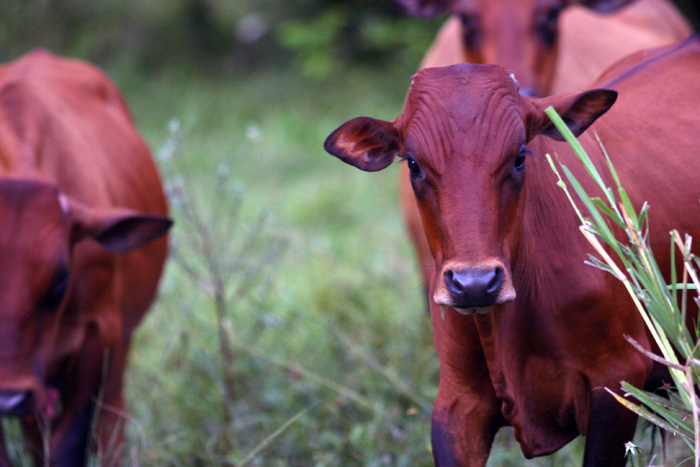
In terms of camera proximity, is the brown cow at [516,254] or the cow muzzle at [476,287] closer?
the cow muzzle at [476,287]

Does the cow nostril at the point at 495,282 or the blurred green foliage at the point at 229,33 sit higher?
the cow nostril at the point at 495,282

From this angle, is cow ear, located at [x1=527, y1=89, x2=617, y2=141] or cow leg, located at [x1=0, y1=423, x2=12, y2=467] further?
cow leg, located at [x1=0, y1=423, x2=12, y2=467]

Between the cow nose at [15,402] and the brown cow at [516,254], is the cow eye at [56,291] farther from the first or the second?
the brown cow at [516,254]

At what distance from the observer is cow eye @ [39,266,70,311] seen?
131 inches

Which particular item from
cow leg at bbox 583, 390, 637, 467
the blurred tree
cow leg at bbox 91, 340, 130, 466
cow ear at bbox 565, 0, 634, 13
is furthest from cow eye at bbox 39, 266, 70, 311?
the blurred tree

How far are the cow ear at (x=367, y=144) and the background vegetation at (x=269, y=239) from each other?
0.96 metres

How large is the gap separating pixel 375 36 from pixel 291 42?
35.5 inches

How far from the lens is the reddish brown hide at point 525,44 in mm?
4539

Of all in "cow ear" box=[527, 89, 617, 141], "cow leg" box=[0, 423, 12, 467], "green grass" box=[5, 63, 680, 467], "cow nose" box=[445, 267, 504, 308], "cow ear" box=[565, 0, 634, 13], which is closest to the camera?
"cow nose" box=[445, 267, 504, 308]

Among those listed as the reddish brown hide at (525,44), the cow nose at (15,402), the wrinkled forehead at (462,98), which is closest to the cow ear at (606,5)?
the reddish brown hide at (525,44)

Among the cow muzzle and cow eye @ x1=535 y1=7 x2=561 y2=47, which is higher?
cow eye @ x1=535 y1=7 x2=561 y2=47

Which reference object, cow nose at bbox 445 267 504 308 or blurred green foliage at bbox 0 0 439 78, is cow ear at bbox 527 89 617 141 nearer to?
cow nose at bbox 445 267 504 308

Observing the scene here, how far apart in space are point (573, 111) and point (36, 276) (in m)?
1.86

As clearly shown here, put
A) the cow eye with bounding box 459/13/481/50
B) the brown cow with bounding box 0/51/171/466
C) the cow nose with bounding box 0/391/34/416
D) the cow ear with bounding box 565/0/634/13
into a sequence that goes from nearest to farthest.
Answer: the cow nose with bounding box 0/391/34/416
the brown cow with bounding box 0/51/171/466
the cow eye with bounding box 459/13/481/50
the cow ear with bounding box 565/0/634/13
